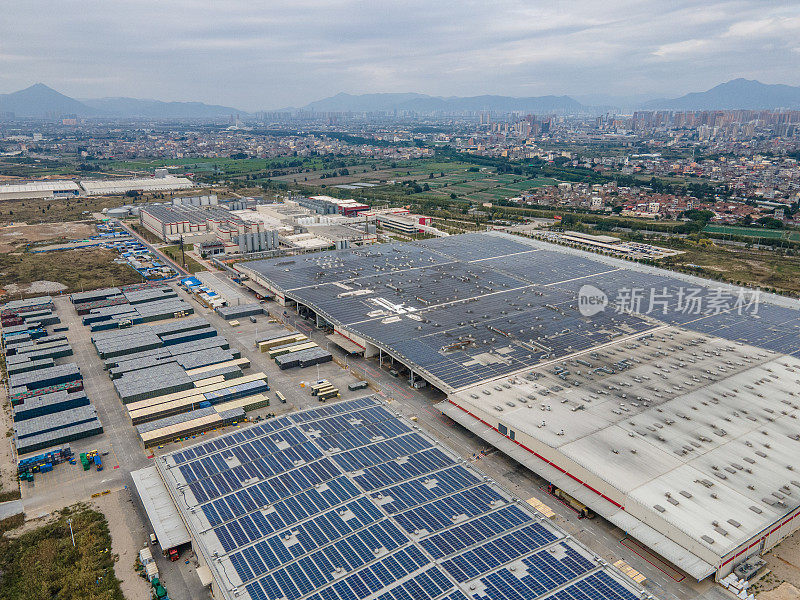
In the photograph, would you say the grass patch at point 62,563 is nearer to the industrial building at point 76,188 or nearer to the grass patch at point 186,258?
the grass patch at point 186,258

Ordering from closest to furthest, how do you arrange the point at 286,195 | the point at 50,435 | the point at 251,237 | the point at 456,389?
the point at 50,435, the point at 456,389, the point at 251,237, the point at 286,195

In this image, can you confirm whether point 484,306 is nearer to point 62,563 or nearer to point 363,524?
point 363,524

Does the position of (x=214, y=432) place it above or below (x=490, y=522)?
below

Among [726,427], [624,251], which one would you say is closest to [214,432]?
[726,427]

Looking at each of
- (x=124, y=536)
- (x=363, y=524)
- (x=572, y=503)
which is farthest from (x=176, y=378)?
(x=572, y=503)

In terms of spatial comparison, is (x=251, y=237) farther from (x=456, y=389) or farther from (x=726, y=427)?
(x=726, y=427)

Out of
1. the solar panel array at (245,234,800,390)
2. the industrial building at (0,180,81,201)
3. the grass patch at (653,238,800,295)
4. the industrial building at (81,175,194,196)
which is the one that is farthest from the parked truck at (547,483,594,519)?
the industrial building at (0,180,81,201)
